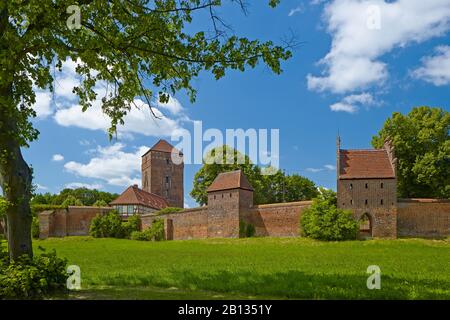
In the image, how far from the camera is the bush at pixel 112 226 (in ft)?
161

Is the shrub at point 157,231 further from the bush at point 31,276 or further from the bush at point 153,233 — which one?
the bush at point 31,276

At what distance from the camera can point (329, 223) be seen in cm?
3328

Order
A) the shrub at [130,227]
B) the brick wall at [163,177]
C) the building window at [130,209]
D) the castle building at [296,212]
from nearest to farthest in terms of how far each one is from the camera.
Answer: the castle building at [296,212] < the shrub at [130,227] < the building window at [130,209] < the brick wall at [163,177]

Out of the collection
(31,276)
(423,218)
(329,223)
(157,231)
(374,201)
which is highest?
(374,201)

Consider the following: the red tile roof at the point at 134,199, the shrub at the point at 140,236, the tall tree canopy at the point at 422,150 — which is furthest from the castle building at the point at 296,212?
the tall tree canopy at the point at 422,150

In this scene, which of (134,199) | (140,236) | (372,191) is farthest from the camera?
(134,199)

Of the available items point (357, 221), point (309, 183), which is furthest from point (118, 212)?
point (357, 221)

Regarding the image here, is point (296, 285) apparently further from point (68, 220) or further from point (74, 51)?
point (68, 220)

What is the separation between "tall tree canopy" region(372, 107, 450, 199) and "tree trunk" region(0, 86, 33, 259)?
34.7 metres

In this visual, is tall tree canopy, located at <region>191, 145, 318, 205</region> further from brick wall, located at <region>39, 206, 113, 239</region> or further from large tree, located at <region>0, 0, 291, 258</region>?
large tree, located at <region>0, 0, 291, 258</region>

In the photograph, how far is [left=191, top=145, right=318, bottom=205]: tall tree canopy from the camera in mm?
53688

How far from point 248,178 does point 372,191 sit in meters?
19.8

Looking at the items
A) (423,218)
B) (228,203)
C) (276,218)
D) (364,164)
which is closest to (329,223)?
(364,164)

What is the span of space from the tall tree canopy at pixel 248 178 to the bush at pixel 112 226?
27.2 ft
